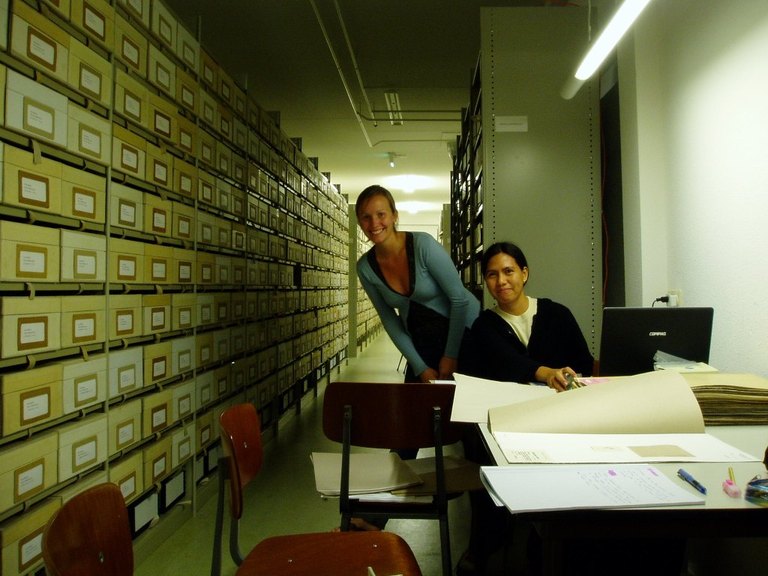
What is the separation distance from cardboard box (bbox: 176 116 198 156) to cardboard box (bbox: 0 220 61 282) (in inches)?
36.8

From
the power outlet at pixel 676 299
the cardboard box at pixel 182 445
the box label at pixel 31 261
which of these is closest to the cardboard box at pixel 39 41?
the box label at pixel 31 261

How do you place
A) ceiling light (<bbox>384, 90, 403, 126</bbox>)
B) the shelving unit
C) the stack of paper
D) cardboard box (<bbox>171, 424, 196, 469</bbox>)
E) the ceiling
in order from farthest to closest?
1. ceiling light (<bbox>384, 90, 403, 126</bbox>)
2. the ceiling
3. the shelving unit
4. cardboard box (<bbox>171, 424, 196, 469</bbox>)
5. the stack of paper

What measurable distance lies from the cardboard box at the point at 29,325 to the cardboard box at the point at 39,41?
26.6 inches

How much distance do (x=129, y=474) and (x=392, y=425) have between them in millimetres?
1141

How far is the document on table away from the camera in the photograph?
2.22ft

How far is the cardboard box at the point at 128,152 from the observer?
1816 millimetres

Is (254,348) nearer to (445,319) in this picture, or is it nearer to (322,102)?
(445,319)

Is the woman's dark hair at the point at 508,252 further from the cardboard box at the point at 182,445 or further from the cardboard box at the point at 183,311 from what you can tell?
the cardboard box at the point at 182,445

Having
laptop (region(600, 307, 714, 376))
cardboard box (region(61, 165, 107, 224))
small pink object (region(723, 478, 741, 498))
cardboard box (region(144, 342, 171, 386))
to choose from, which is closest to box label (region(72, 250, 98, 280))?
cardboard box (region(61, 165, 107, 224))

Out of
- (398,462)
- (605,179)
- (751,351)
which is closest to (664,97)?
(605,179)

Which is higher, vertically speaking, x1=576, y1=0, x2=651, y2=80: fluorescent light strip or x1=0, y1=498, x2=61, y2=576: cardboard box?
x1=576, y1=0, x2=651, y2=80: fluorescent light strip

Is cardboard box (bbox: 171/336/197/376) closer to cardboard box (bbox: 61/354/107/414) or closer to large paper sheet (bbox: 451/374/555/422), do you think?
cardboard box (bbox: 61/354/107/414)

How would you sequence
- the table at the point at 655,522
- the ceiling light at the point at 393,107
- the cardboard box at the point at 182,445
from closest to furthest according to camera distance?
1. the table at the point at 655,522
2. the cardboard box at the point at 182,445
3. the ceiling light at the point at 393,107

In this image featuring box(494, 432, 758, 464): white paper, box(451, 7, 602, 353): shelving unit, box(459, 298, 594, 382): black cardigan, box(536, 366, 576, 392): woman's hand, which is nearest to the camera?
box(494, 432, 758, 464): white paper
